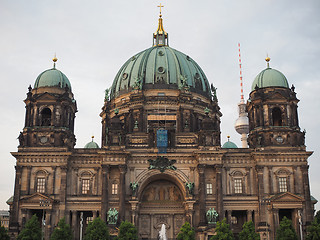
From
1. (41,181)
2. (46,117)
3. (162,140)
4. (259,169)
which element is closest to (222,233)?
(259,169)

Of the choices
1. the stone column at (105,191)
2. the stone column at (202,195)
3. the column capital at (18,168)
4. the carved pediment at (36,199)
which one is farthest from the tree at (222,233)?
the column capital at (18,168)

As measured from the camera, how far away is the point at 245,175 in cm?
6241

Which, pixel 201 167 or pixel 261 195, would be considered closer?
pixel 261 195

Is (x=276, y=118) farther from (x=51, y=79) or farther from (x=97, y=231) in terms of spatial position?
(x=51, y=79)

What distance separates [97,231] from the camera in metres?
52.9

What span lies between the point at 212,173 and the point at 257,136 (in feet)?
27.3

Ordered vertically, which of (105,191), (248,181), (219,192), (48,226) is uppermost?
(248,181)

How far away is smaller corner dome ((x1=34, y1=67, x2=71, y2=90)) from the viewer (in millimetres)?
65062

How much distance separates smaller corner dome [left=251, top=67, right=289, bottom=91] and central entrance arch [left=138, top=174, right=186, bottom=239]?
62.4 feet

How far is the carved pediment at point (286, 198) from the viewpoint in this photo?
193 feet

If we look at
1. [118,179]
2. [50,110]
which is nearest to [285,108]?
[118,179]

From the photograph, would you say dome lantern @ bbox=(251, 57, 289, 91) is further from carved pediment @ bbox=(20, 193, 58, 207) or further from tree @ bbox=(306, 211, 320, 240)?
carved pediment @ bbox=(20, 193, 58, 207)

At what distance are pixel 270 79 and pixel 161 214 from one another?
81.9 feet

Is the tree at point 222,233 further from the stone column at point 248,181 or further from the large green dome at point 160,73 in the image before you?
the large green dome at point 160,73
